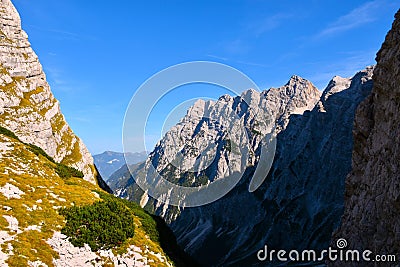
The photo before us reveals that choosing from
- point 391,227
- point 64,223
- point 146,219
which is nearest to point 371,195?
point 391,227

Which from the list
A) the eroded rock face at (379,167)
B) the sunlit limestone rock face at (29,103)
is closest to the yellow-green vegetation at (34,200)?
the eroded rock face at (379,167)

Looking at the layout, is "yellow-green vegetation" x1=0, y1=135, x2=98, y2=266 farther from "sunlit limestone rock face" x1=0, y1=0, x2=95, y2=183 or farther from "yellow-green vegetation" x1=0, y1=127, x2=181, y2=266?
"sunlit limestone rock face" x1=0, y1=0, x2=95, y2=183

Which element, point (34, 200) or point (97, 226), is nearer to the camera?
point (97, 226)

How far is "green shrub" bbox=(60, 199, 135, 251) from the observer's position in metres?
32.2

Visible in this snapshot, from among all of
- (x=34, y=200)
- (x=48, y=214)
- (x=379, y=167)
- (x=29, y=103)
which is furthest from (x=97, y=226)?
(x=29, y=103)

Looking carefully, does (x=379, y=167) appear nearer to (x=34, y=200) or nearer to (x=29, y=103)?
(x=34, y=200)

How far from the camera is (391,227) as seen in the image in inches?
1542

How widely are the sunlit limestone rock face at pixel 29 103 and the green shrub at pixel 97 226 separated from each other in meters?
92.3

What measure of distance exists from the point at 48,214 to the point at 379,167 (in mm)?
44343

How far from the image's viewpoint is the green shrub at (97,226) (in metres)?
32.2

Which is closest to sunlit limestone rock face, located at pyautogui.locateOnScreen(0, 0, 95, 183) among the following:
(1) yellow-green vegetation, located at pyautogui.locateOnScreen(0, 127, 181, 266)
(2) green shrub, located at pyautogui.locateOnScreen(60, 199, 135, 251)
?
(1) yellow-green vegetation, located at pyautogui.locateOnScreen(0, 127, 181, 266)

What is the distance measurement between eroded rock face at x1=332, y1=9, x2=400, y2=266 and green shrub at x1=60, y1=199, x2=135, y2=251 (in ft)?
105

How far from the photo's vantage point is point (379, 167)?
46.1 m


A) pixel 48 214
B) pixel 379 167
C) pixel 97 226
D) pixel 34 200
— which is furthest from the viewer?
pixel 379 167
